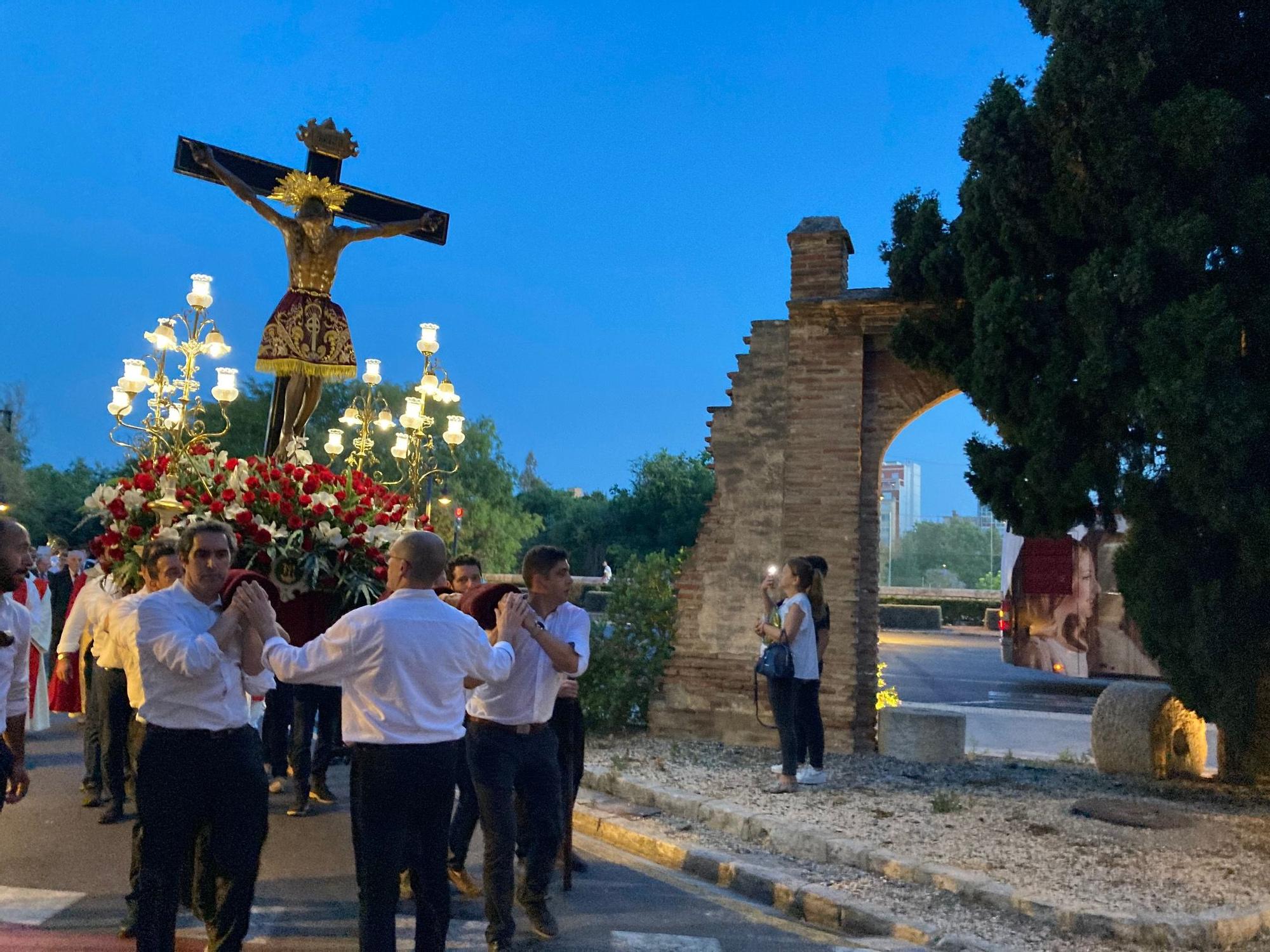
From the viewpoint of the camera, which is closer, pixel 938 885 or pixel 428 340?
pixel 938 885

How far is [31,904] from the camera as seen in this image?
18.4 ft

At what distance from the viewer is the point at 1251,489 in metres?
8.10

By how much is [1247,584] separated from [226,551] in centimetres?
788

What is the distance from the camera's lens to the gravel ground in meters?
6.29

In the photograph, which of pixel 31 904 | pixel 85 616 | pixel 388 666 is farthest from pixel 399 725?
pixel 85 616

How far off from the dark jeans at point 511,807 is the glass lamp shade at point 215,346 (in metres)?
7.88

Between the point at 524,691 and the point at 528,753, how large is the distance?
1.01ft

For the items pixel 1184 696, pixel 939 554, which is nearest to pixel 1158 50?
pixel 1184 696

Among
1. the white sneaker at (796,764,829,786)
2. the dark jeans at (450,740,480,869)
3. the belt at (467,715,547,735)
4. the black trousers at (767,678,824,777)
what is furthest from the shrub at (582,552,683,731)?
the belt at (467,715,547,735)

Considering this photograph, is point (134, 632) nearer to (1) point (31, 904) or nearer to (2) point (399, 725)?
(1) point (31, 904)

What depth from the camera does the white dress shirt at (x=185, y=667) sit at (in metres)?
4.18

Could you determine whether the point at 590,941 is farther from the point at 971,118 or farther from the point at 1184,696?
the point at 971,118

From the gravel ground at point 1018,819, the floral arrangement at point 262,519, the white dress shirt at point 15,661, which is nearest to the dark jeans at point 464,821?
the floral arrangement at point 262,519

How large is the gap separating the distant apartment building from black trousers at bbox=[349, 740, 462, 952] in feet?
284
